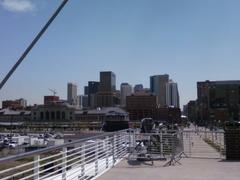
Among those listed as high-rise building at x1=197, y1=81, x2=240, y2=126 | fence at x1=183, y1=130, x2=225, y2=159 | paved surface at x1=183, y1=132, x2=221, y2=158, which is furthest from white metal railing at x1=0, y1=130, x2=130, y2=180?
high-rise building at x1=197, y1=81, x2=240, y2=126

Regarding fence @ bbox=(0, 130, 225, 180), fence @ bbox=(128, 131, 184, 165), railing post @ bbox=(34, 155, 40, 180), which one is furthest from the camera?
fence @ bbox=(128, 131, 184, 165)

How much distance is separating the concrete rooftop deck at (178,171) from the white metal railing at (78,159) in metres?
0.44

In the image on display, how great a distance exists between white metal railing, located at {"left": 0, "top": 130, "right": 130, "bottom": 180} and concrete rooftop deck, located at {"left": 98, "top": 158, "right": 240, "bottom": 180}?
17.3 inches

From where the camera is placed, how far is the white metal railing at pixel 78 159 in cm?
867

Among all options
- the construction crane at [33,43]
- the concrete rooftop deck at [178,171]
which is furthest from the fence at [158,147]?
the construction crane at [33,43]

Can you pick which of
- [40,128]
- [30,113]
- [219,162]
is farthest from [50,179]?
[30,113]

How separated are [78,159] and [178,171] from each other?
10.5ft

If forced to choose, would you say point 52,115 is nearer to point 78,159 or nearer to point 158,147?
point 158,147

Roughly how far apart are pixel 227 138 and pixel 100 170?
6.57m

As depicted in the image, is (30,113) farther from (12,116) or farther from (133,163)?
(133,163)

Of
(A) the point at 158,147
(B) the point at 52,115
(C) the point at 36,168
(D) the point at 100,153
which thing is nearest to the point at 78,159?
(D) the point at 100,153

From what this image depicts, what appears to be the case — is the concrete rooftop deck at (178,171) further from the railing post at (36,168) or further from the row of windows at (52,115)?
the row of windows at (52,115)

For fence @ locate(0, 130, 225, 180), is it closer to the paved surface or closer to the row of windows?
the paved surface

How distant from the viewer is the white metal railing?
8672mm
